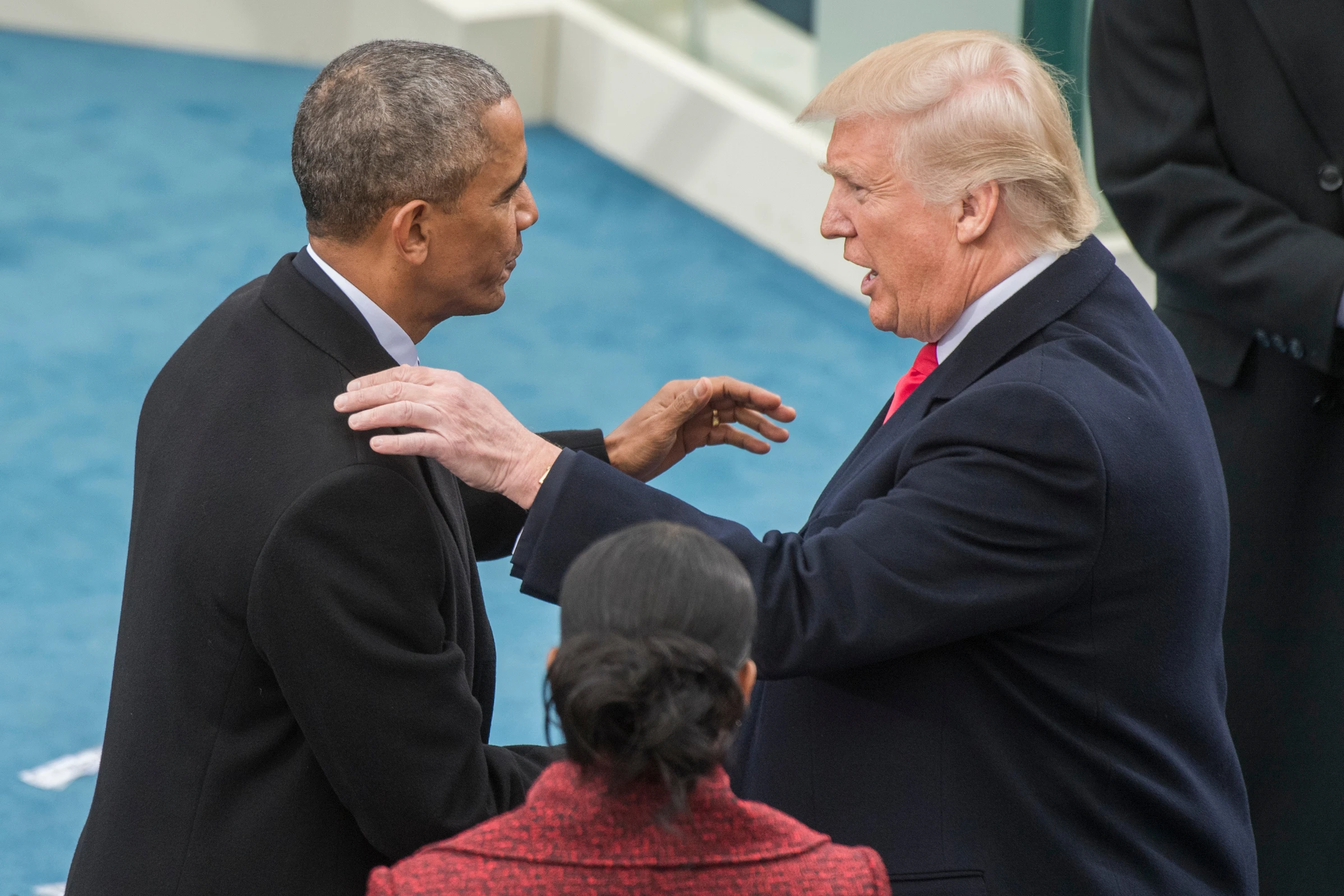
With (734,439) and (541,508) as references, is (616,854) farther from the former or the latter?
(734,439)

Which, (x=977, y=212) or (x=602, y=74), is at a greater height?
(x=977, y=212)

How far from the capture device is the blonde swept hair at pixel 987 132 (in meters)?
1.98

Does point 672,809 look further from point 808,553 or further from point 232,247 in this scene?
point 232,247

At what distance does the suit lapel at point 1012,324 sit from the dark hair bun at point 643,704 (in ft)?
2.42

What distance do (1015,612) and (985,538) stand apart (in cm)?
10

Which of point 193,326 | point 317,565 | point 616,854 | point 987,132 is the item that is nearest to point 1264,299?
point 987,132

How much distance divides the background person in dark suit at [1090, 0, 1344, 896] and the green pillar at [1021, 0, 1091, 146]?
2.57 meters

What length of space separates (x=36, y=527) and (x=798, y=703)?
9.97 feet

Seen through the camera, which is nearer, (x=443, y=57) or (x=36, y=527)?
(x=443, y=57)

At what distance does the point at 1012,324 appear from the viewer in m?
1.99

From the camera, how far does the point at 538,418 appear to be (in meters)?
5.07

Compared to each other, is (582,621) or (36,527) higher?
(582,621)

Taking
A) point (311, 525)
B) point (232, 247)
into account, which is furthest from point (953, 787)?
point (232, 247)

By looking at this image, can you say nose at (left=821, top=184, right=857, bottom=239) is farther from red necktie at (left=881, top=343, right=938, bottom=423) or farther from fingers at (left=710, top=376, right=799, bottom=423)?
fingers at (left=710, top=376, right=799, bottom=423)
